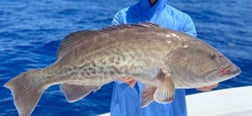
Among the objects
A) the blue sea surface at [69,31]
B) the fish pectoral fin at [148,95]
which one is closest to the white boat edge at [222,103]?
the fish pectoral fin at [148,95]

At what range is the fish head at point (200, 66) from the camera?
2.32 m

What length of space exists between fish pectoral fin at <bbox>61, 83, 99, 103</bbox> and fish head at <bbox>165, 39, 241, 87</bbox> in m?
0.48

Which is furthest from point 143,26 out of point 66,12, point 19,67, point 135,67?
point 66,12

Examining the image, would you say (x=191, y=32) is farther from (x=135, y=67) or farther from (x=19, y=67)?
(x=19, y=67)

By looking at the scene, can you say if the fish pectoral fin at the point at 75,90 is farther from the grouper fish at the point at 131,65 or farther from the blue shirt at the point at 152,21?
the blue shirt at the point at 152,21

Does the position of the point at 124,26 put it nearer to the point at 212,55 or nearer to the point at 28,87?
the point at 212,55

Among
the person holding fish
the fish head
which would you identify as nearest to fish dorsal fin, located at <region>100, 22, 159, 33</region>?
the fish head

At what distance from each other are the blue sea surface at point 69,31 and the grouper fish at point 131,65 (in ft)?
12.0

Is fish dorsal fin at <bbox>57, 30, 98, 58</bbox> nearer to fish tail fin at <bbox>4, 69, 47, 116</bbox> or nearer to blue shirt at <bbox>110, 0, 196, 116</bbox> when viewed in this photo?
fish tail fin at <bbox>4, 69, 47, 116</bbox>

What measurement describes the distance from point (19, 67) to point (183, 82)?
5.72 meters

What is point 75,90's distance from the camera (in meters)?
2.46

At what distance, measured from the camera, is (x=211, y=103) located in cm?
436

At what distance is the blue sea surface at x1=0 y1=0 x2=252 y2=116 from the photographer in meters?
6.43

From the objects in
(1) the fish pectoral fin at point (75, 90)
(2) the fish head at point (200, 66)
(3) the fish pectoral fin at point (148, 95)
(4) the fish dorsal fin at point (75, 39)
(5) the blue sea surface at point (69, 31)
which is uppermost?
(4) the fish dorsal fin at point (75, 39)
